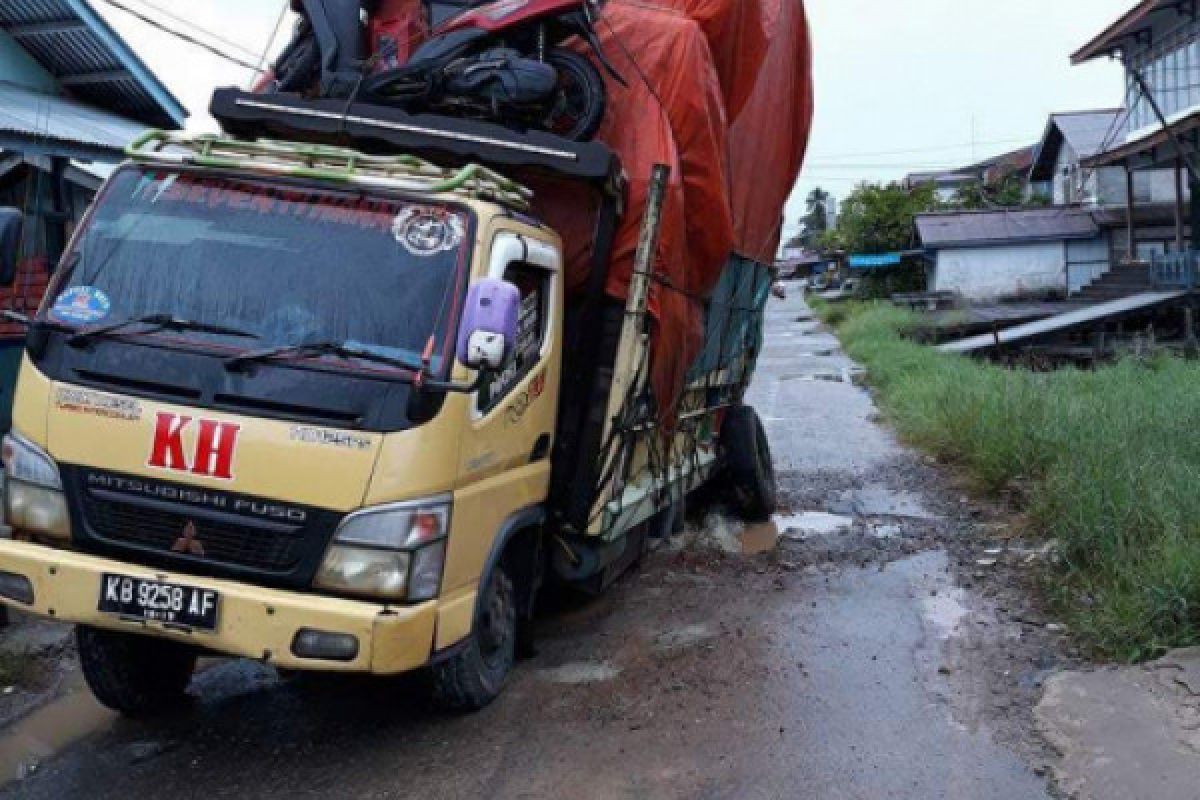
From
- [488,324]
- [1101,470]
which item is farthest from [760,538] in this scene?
[488,324]

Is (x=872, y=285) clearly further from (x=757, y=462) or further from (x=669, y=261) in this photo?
(x=669, y=261)

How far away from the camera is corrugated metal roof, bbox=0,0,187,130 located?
10312 millimetres

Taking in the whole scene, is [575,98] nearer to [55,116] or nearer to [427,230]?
[427,230]

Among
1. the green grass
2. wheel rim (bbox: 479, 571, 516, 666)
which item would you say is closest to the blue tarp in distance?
the green grass

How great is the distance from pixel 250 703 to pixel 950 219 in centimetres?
4062

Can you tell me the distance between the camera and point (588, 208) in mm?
5145

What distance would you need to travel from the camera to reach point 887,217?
47.5 meters

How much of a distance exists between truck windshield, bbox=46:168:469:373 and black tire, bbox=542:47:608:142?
3.51ft

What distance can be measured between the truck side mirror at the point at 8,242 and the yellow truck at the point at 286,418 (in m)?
0.21

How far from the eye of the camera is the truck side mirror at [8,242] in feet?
14.2

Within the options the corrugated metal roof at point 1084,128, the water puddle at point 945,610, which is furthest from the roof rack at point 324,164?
the corrugated metal roof at point 1084,128

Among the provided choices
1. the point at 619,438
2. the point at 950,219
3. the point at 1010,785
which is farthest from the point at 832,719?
the point at 950,219

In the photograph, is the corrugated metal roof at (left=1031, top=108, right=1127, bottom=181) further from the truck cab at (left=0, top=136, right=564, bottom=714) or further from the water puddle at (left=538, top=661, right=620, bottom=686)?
the truck cab at (left=0, top=136, right=564, bottom=714)

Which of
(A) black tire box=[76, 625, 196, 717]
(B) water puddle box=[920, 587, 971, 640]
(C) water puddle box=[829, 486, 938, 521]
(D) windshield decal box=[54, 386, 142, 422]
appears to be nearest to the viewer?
(D) windshield decal box=[54, 386, 142, 422]
